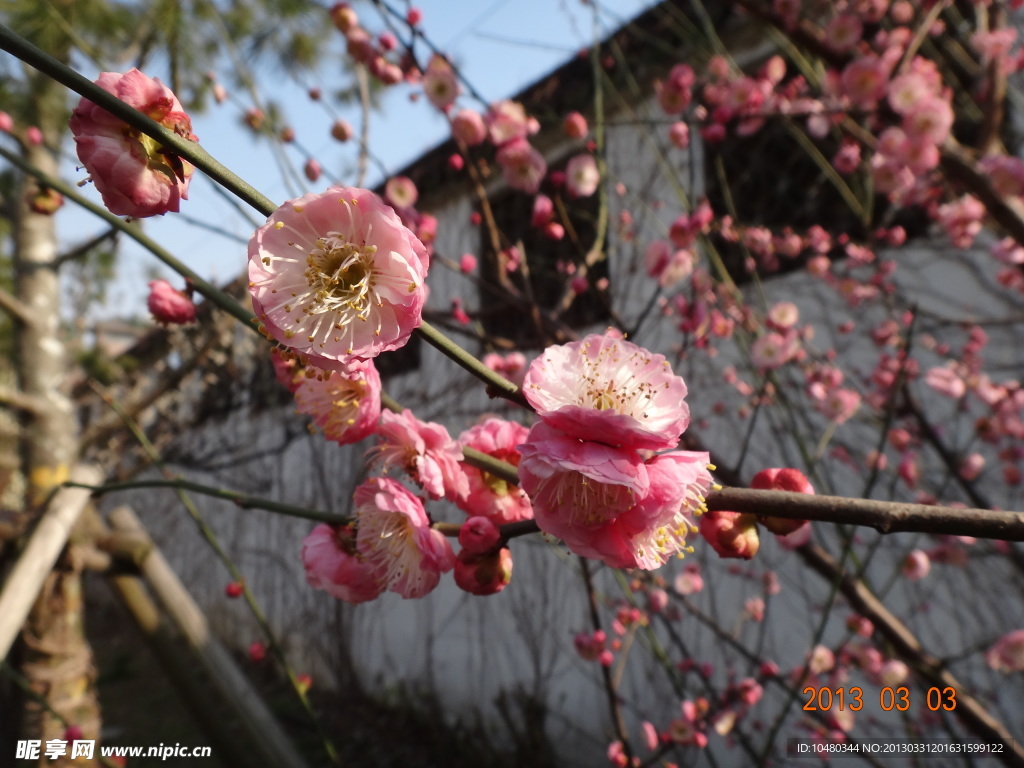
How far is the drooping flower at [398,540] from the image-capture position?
0.60m

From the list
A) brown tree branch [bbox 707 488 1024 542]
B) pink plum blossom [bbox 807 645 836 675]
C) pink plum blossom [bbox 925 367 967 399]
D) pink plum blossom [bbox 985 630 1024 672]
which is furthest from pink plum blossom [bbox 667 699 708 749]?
brown tree branch [bbox 707 488 1024 542]

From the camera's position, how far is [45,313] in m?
2.23

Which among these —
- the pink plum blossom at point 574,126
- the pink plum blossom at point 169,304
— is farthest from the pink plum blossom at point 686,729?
the pink plum blossom at point 574,126

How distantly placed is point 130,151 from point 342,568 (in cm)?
44

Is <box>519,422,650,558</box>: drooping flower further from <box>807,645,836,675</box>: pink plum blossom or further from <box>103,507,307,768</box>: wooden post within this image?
<box>807,645,836,675</box>: pink plum blossom

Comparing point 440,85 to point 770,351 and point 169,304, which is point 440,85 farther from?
point 169,304

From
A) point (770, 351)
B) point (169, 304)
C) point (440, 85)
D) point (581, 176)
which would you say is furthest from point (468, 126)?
point (169, 304)

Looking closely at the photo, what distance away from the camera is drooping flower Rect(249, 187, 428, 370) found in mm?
480

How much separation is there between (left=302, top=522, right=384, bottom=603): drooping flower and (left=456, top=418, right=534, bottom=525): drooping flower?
5.2 inches

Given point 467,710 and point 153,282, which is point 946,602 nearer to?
A: point 467,710

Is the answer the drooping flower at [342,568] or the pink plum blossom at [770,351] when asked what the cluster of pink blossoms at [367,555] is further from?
the pink plum blossom at [770,351]

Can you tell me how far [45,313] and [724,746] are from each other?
3.07 metres

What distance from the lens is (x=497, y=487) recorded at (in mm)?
678

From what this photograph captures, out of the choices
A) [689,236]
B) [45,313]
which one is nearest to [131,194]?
[689,236]
